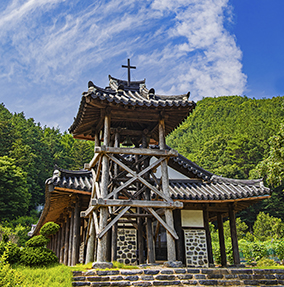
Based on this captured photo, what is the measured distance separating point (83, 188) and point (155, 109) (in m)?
3.70

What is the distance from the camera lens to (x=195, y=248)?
12.1 m

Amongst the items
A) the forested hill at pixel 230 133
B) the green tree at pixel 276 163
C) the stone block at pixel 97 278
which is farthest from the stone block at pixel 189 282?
the forested hill at pixel 230 133

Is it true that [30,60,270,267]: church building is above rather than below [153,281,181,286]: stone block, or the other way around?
above

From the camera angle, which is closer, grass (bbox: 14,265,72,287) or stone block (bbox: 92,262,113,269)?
grass (bbox: 14,265,72,287)

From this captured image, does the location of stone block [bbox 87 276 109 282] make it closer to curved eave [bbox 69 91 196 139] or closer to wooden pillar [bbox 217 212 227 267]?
curved eave [bbox 69 91 196 139]

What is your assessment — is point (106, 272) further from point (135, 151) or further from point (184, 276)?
point (135, 151)

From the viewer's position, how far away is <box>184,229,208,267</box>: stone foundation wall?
469 inches

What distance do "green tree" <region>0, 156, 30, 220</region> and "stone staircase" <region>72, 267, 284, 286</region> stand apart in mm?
28354

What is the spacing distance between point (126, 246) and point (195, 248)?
2726 millimetres

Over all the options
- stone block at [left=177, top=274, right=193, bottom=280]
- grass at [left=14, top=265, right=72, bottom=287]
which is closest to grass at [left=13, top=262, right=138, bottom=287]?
grass at [left=14, top=265, right=72, bottom=287]

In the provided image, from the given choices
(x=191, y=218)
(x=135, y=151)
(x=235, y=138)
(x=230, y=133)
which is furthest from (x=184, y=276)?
(x=230, y=133)

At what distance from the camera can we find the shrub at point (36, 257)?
6.69 metres

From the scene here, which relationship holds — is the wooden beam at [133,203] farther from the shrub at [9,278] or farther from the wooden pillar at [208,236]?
the wooden pillar at [208,236]

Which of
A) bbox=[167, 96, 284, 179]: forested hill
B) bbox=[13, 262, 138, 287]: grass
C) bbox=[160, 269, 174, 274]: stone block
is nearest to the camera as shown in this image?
bbox=[13, 262, 138, 287]: grass
